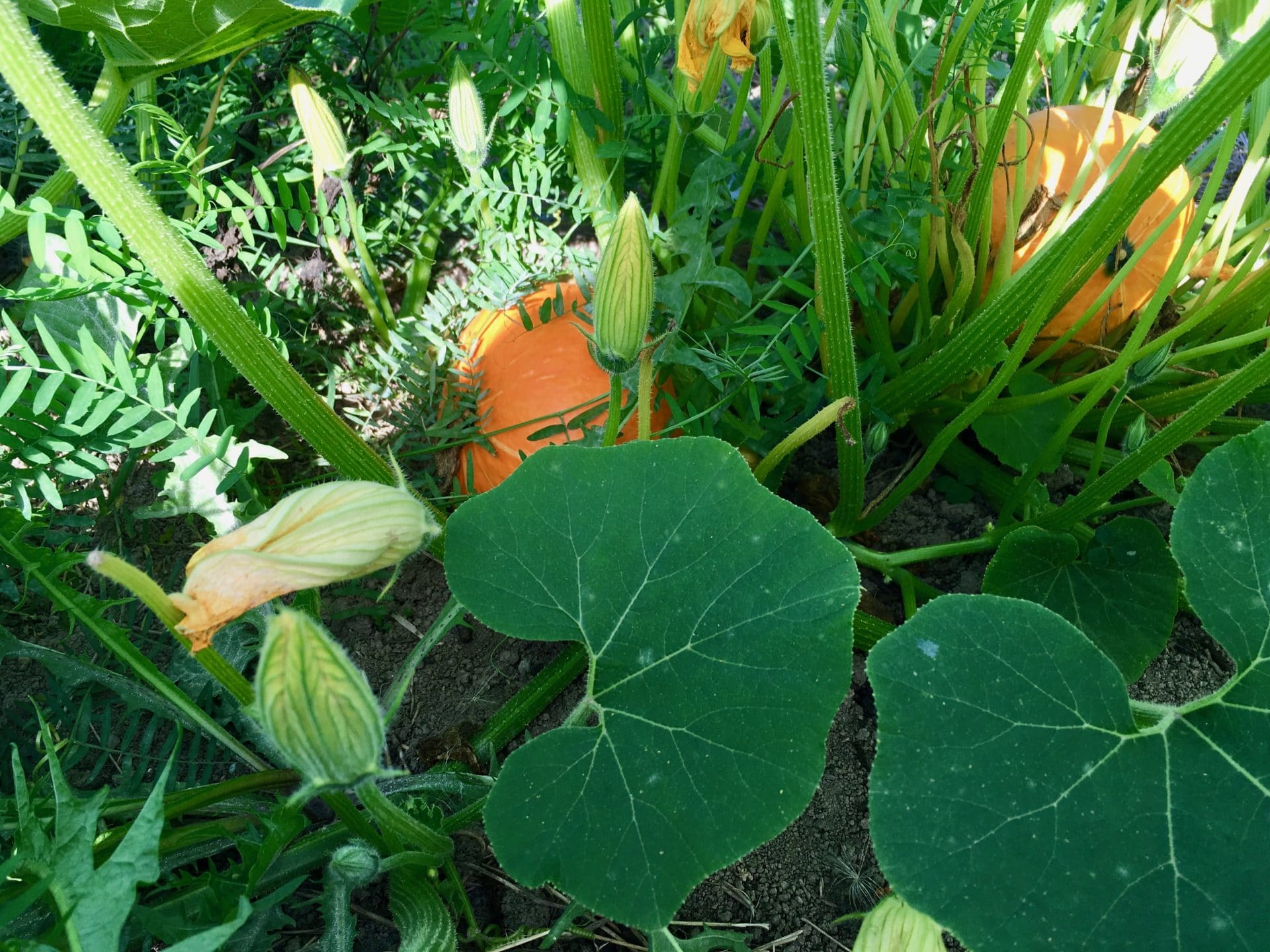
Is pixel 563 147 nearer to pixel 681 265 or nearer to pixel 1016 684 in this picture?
pixel 681 265

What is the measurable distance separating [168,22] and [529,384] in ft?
2.01

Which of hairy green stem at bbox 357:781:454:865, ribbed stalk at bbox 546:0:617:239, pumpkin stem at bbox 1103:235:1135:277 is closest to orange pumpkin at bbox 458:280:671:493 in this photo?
ribbed stalk at bbox 546:0:617:239

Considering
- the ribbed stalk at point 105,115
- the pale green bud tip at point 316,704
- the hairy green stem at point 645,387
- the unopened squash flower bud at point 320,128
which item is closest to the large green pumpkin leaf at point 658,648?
the hairy green stem at point 645,387

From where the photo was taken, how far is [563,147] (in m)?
1.43

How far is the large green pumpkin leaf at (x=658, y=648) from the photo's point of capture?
84 cm

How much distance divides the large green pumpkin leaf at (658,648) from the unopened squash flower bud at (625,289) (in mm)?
105

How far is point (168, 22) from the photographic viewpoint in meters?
1.15

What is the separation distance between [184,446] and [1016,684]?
87cm

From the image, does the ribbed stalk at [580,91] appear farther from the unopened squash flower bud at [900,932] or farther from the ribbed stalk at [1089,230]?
the unopened squash flower bud at [900,932]

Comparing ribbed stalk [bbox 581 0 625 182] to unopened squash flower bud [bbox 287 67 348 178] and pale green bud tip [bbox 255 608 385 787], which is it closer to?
unopened squash flower bud [bbox 287 67 348 178]

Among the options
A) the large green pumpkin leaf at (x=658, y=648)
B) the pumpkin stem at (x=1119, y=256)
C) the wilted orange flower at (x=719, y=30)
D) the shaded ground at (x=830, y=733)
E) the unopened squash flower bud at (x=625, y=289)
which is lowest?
the shaded ground at (x=830, y=733)

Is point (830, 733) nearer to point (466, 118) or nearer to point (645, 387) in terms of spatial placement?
point (645, 387)

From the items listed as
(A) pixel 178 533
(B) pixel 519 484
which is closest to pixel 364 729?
(B) pixel 519 484

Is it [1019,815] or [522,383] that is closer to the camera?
[1019,815]
